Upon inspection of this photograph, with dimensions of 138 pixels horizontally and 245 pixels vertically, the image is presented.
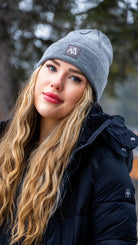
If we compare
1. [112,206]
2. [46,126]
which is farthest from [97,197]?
[46,126]

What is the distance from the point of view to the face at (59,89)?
190cm

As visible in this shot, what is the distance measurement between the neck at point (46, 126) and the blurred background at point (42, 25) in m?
1.56

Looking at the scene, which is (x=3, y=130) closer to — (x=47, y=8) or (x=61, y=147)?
(x=61, y=147)

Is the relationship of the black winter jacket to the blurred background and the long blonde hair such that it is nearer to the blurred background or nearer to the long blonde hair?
the long blonde hair

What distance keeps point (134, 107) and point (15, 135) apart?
34.2 metres

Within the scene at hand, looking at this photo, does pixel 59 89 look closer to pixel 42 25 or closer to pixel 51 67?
pixel 51 67

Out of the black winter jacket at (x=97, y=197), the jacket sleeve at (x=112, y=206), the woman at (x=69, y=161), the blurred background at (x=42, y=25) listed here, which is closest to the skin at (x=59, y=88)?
the woman at (x=69, y=161)

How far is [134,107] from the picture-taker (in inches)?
1389

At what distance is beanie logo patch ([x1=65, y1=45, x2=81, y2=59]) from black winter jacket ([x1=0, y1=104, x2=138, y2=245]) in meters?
0.51

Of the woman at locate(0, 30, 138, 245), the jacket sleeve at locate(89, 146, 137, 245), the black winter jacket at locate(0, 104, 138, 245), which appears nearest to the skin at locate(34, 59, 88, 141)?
the woman at locate(0, 30, 138, 245)

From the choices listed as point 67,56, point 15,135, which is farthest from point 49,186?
point 67,56

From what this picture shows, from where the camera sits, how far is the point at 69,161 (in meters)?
1.74

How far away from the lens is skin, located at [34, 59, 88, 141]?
190 cm

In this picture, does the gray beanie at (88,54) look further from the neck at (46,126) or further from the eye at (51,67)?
the neck at (46,126)
